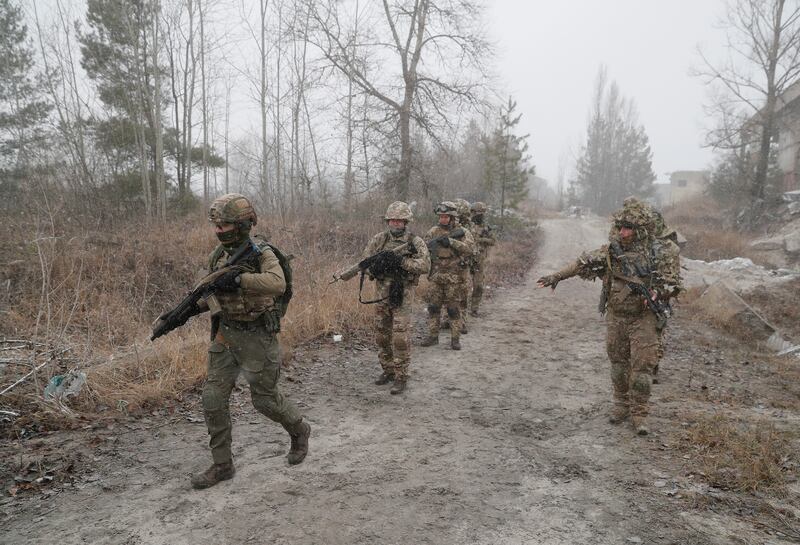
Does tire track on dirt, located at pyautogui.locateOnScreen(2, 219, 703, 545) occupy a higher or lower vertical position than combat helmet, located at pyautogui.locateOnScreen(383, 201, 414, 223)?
lower

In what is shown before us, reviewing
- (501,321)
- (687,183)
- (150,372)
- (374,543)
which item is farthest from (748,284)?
(687,183)

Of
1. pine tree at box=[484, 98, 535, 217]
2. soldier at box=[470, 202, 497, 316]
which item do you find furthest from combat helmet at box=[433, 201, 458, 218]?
pine tree at box=[484, 98, 535, 217]

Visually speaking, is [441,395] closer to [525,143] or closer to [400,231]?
[400,231]

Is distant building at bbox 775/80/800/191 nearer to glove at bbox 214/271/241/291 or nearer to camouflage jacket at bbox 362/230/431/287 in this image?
camouflage jacket at bbox 362/230/431/287

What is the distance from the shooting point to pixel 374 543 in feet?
8.79

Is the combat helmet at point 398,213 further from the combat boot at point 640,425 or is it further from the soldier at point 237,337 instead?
the combat boot at point 640,425

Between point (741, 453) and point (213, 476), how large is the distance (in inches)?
154

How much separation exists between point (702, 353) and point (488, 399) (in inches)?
152

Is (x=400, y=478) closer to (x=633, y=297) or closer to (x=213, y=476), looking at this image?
(x=213, y=476)

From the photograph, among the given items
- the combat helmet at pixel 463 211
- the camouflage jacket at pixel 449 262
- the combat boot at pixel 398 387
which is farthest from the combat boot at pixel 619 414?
the combat helmet at pixel 463 211

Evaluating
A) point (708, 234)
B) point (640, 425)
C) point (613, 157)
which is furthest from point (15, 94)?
point (613, 157)

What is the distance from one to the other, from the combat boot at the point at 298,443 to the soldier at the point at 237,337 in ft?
0.91

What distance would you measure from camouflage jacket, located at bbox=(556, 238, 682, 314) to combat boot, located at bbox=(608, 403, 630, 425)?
35.6 inches

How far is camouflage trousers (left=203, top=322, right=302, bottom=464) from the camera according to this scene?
3199 millimetres
